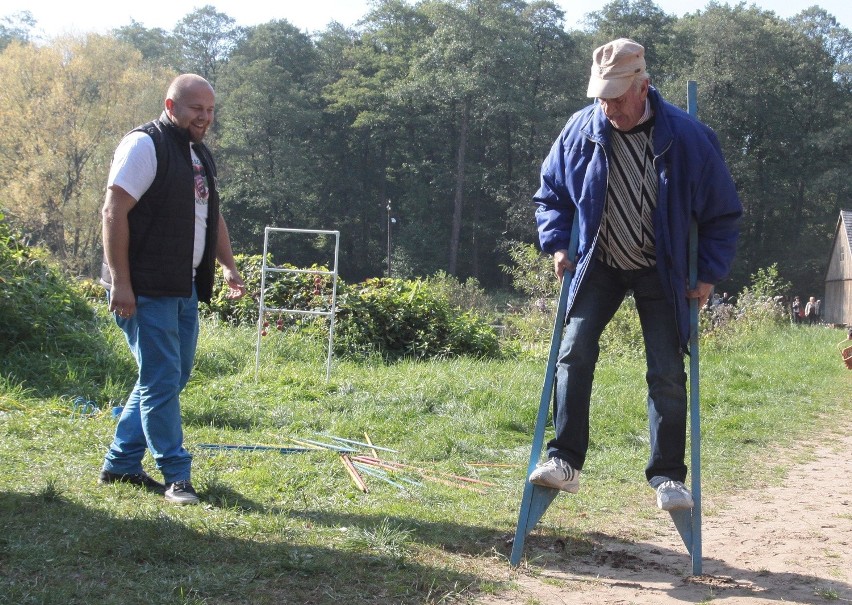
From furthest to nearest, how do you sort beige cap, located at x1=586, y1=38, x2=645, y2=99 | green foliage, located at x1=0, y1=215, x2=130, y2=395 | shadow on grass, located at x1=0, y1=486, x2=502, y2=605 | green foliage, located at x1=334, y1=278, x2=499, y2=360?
green foliage, located at x1=334, y1=278, x2=499, y2=360 → green foliage, located at x1=0, y1=215, x2=130, y2=395 → beige cap, located at x1=586, y1=38, x2=645, y2=99 → shadow on grass, located at x1=0, y1=486, x2=502, y2=605

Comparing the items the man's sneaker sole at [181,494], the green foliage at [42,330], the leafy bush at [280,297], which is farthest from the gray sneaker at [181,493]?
the leafy bush at [280,297]

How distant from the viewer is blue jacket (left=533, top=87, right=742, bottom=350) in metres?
3.97

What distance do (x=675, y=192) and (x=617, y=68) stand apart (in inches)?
22.3

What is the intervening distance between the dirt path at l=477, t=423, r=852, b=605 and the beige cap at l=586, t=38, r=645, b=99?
1974 mm

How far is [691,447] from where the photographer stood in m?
4.09

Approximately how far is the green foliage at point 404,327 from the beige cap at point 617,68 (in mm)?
8994

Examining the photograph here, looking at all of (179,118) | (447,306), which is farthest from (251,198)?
(179,118)

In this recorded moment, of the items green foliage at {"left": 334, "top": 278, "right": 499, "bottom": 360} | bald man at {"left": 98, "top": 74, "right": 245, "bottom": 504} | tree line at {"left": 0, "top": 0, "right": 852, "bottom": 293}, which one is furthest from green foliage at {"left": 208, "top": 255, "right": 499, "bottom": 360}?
tree line at {"left": 0, "top": 0, "right": 852, "bottom": 293}

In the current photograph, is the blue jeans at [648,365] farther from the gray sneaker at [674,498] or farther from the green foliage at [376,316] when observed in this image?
the green foliage at [376,316]

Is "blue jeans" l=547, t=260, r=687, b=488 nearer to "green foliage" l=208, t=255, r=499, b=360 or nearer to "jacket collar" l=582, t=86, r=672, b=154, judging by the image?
"jacket collar" l=582, t=86, r=672, b=154

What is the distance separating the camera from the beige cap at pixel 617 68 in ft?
12.7

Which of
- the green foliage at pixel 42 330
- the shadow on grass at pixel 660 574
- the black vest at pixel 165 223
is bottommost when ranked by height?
the shadow on grass at pixel 660 574

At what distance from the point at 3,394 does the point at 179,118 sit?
4.02 metres

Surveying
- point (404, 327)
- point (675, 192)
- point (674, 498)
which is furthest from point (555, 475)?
point (404, 327)
